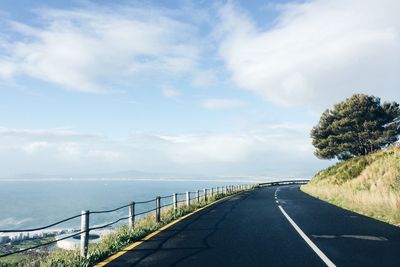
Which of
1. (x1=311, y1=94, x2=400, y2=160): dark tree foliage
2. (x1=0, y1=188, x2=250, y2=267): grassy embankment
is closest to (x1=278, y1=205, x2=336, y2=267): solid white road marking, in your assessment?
(x1=0, y1=188, x2=250, y2=267): grassy embankment

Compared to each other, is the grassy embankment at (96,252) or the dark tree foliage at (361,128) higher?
the dark tree foliage at (361,128)

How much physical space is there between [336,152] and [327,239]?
163 feet

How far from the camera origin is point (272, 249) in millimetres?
8844

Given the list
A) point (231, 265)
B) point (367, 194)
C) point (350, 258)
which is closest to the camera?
point (231, 265)

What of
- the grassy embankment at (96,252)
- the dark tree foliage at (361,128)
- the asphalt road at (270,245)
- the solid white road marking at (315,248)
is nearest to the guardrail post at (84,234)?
the grassy embankment at (96,252)

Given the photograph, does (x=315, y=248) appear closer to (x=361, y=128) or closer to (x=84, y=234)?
(x=84, y=234)

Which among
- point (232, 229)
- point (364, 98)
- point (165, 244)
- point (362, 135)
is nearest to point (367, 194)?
point (232, 229)

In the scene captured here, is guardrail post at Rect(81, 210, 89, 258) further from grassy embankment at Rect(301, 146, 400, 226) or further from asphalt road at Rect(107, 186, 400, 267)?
grassy embankment at Rect(301, 146, 400, 226)

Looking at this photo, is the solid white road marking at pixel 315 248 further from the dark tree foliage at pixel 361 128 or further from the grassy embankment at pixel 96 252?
the dark tree foliage at pixel 361 128

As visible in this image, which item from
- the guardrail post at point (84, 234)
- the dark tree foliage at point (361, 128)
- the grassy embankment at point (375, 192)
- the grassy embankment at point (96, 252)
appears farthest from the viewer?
the dark tree foliage at point (361, 128)

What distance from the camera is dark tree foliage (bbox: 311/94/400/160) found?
177 feet

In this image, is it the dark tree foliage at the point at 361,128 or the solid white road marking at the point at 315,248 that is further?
the dark tree foliage at the point at 361,128

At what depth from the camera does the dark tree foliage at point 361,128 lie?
53.9 metres

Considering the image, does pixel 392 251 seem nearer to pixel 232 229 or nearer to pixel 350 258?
pixel 350 258
